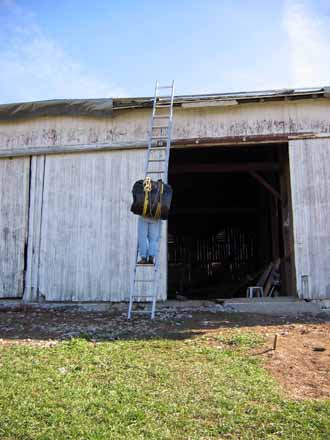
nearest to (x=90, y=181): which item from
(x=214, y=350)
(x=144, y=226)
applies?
(x=144, y=226)

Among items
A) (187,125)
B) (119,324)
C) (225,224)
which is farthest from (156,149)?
(225,224)

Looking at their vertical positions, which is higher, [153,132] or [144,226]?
[153,132]

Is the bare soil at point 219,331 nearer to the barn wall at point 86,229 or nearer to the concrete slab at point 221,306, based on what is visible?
the concrete slab at point 221,306

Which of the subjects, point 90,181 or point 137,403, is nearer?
point 137,403

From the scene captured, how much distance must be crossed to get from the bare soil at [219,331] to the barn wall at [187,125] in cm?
354

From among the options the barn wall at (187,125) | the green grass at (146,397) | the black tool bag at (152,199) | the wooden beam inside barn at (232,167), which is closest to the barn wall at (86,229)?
the barn wall at (187,125)

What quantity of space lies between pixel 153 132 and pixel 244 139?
6.05 feet

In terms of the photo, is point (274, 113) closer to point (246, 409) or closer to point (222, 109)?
point (222, 109)

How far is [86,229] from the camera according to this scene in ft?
28.1

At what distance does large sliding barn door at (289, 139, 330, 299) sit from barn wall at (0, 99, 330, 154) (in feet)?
1.46

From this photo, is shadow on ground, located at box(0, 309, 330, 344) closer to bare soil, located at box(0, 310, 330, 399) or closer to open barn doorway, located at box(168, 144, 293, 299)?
bare soil, located at box(0, 310, 330, 399)

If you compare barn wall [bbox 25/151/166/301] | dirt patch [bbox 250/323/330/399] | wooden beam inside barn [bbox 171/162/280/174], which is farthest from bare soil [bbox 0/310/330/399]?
wooden beam inside barn [bbox 171/162/280/174]

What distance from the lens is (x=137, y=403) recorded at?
3553 mm

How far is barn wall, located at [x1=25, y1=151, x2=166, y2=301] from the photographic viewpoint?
838 centimetres
